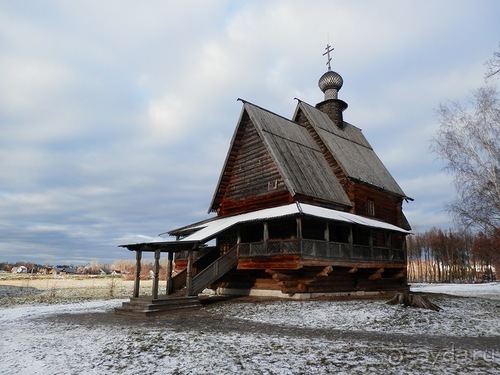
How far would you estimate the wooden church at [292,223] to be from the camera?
1750 cm

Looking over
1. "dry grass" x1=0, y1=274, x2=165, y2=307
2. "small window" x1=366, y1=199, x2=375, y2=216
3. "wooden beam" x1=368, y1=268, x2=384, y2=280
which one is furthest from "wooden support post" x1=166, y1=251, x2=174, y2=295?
"small window" x1=366, y1=199, x2=375, y2=216

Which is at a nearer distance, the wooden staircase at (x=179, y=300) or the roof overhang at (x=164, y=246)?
the wooden staircase at (x=179, y=300)

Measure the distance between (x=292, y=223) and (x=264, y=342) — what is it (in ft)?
36.5

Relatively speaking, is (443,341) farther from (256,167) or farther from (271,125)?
(271,125)

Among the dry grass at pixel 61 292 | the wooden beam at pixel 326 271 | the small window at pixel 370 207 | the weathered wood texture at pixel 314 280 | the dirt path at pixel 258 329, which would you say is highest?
the small window at pixel 370 207

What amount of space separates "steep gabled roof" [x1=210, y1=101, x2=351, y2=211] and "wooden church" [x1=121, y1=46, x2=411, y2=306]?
8 centimetres

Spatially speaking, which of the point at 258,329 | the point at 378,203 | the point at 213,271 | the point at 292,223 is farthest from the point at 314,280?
the point at 378,203

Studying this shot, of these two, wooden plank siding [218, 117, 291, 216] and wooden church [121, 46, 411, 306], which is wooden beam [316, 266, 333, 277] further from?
wooden plank siding [218, 117, 291, 216]

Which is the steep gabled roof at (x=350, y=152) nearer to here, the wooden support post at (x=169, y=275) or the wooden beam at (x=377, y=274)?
the wooden beam at (x=377, y=274)

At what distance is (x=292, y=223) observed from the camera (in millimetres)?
19766

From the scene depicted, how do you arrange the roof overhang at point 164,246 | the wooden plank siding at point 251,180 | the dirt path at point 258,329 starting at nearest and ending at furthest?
the dirt path at point 258,329 < the roof overhang at point 164,246 < the wooden plank siding at point 251,180

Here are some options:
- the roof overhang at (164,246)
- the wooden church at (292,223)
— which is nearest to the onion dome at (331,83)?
the wooden church at (292,223)

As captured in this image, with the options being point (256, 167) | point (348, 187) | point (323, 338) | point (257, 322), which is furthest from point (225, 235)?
point (323, 338)

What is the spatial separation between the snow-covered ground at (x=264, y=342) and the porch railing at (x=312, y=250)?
9.62 feet
